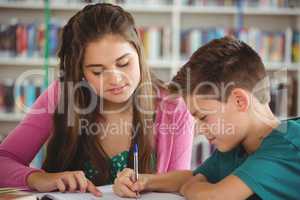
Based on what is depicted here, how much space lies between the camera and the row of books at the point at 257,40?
3.11 m

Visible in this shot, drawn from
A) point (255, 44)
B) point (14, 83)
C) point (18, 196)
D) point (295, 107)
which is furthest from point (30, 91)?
point (18, 196)

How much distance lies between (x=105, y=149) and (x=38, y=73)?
1.99 m

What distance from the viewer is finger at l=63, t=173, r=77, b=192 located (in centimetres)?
99

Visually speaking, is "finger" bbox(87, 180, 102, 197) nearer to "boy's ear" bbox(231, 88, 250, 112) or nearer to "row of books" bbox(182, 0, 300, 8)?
"boy's ear" bbox(231, 88, 250, 112)

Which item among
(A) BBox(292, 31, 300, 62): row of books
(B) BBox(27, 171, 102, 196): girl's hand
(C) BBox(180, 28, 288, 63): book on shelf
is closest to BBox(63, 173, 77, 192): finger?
(B) BBox(27, 171, 102, 196): girl's hand

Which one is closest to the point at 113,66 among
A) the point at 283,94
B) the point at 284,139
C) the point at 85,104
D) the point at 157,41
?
the point at 85,104

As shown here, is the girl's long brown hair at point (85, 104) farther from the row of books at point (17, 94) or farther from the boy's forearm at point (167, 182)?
the row of books at point (17, 94)

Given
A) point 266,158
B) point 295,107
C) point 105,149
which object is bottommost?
point 295,107

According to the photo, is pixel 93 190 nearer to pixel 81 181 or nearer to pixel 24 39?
pixel 81 181

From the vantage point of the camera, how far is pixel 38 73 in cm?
316

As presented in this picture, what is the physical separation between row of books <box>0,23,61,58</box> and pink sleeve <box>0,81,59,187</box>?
1.76 meters

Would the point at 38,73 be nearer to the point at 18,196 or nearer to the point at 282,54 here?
the point at 282,54

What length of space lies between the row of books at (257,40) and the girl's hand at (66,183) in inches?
86.2

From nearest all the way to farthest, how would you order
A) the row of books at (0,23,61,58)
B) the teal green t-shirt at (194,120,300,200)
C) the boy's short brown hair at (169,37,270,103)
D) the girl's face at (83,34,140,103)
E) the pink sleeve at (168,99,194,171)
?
1. the teal green t-shirt at (194,120,300,200)
2. the boy's short brown hair at (169,37,270,103)
3. the girl's face at (83,34,140,103)
4. the pink sleeve at (168,99,194,171)
5. the row of books at (0,23,61,58)
